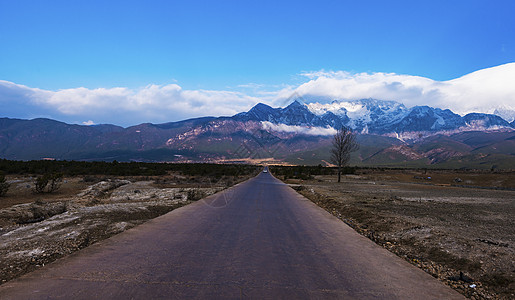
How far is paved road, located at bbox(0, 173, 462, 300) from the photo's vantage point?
179 inches

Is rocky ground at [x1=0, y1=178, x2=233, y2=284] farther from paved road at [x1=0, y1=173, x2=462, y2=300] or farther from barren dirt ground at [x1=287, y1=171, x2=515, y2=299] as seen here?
barren dirt ground at [x1=287, y1=171, x2=515, y2=299]

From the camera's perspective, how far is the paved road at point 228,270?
4559 mm

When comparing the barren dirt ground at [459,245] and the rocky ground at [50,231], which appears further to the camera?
the rocky ground at [50,231]

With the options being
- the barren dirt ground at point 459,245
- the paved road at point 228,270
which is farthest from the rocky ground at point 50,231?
the barren dirt ground at point 459,245

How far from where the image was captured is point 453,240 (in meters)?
7.90

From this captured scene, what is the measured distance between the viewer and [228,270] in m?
5.57

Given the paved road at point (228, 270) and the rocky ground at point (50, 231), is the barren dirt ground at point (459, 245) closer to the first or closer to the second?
the paved road at point (228, 270)

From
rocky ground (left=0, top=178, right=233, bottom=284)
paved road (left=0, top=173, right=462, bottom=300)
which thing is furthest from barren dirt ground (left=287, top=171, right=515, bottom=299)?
rocky ground (left=0, top=178, right=233, bottom=284)

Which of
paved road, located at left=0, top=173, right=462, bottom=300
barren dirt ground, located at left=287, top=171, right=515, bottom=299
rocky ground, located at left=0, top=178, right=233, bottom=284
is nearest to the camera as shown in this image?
paved road, located at left=0, top=173, right=462, bottom=300

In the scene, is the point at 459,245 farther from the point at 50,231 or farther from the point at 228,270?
the point at 50,231

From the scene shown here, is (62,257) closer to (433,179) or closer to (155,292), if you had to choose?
(155,292)

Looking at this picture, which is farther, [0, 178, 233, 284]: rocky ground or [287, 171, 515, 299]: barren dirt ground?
[0, 178, 233, 284]: rocky ground

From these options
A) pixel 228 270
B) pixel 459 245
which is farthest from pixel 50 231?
pixel 459 245

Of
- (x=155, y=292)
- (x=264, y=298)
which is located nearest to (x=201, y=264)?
(x=155, y=292)
